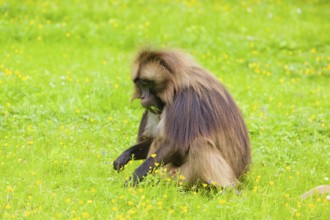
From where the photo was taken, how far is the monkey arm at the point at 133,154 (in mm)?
6961

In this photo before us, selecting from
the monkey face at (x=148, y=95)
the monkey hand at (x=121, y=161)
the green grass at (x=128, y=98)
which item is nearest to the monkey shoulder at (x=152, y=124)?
the monkey face at (x=148, y=95)

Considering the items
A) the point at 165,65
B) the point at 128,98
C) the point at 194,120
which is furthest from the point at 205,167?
the point at 128,98

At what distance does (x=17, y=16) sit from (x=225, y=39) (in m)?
4.96

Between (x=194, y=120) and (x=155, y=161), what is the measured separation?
616 mm

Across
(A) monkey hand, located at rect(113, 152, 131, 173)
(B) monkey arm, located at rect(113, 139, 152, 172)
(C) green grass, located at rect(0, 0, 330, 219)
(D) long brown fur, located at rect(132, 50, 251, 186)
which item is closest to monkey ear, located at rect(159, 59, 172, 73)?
(D) long brown fur, located at rect(132, 50, 251, 186)

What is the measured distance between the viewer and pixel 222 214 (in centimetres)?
576

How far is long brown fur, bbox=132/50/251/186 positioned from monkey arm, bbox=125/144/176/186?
Result: 45mm

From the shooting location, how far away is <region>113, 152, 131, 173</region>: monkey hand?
6.93m

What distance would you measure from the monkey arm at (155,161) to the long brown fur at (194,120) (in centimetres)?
5

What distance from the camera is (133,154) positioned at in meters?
7.05

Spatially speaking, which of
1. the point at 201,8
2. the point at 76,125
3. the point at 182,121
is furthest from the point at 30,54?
the point at 182,121

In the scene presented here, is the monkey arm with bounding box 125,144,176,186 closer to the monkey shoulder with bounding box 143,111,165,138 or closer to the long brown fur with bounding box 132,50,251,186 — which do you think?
the long brown fur with bounding box 132,50,251,186

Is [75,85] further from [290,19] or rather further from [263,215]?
[290,19]

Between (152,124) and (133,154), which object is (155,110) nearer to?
(152,124)
